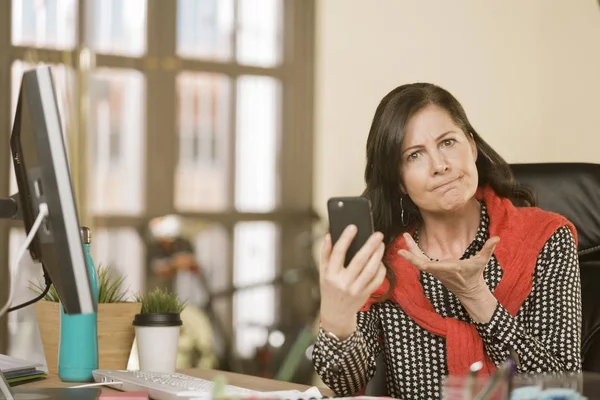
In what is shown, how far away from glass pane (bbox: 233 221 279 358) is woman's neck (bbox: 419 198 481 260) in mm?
1893

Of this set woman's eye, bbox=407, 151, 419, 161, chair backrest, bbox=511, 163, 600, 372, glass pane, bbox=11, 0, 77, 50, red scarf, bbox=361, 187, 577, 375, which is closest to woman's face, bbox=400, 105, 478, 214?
woman's eye, bbox=407, 151, 419, 161

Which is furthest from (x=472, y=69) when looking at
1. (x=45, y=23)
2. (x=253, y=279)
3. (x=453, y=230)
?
(x=453, y=230)

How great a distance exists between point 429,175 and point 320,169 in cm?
205

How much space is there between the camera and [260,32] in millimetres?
3594

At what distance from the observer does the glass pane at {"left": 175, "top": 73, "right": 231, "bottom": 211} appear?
3.44 meters

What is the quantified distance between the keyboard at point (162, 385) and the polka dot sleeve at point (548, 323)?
1.62 feet

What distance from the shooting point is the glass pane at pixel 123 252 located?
326cm

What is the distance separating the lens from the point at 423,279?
172 centimetres

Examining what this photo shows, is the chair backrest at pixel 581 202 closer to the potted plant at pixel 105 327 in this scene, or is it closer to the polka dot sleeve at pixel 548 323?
the polka dot sleeve at pixel 548 323

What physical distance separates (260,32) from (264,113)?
1.13 ft

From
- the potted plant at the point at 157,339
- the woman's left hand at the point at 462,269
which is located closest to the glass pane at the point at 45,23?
the potted plant at the point at 157,339

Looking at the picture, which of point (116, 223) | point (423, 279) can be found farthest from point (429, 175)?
point (116, 223)

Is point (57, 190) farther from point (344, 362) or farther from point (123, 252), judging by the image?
point (123, 252)

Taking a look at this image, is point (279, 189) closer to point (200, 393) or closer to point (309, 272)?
point (309, 272)
